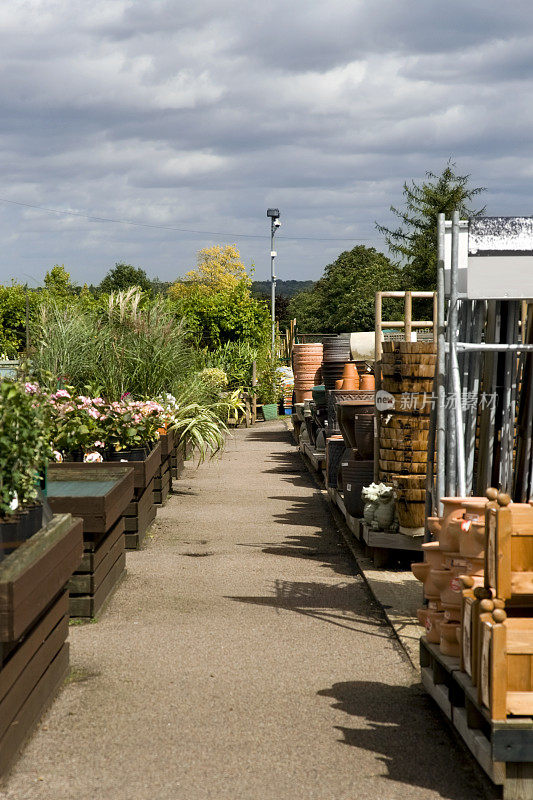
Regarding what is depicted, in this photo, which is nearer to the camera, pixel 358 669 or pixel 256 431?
pixel 358 669

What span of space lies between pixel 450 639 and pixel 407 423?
301cm

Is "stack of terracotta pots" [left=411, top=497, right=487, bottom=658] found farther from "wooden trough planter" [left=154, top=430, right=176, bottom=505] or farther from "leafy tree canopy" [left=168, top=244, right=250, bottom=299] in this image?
"leafy tree canopy" [left=168, top=244, right=250, bottom=299]

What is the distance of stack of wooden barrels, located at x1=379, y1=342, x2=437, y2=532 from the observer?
643cm

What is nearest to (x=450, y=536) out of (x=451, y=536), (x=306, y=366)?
(x=451, y=536)

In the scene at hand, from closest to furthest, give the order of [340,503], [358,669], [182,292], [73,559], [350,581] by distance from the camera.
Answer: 1. [73,559]
2. [358,669]
3. [350,581]
4. [340,503]
5. [182,292]

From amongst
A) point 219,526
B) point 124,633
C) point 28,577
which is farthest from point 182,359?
point 28,577

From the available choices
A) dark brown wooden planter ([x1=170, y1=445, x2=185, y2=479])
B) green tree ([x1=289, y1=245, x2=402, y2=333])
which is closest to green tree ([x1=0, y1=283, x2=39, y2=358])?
dark brown wooden planter ([x1=170, y1=445, x2=185, y2=479])

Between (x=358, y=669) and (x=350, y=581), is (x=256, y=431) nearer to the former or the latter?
(x=350, y=581)

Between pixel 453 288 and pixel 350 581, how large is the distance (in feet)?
8.48

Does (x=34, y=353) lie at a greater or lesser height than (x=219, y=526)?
greater

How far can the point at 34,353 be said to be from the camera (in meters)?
9.89

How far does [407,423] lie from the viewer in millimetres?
6629

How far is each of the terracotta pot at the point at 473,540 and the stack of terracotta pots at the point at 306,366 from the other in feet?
42.7

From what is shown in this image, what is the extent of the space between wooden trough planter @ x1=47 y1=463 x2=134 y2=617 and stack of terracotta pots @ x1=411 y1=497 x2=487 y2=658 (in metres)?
1.97
